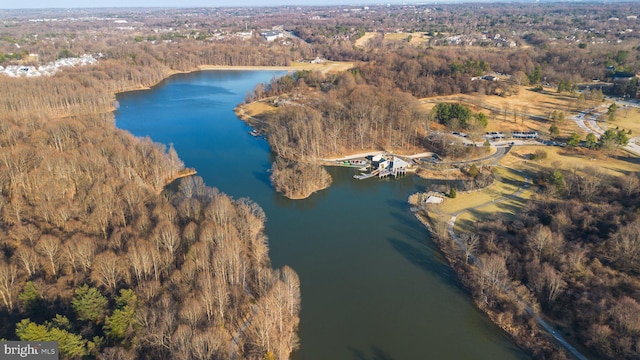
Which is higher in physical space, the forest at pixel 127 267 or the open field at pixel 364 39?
the open field at pixel 364 39

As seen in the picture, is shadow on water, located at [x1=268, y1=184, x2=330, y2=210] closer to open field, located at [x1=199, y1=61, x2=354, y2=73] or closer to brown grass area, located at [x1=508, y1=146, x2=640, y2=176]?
brown grass area, located at [x1=508, y1=146, x2=640, y2=176]

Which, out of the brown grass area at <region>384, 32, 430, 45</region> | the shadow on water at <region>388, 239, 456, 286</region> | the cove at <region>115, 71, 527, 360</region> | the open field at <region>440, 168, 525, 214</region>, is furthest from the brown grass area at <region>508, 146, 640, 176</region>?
the brown grass area at <region>384, 32, 430, 45</region>

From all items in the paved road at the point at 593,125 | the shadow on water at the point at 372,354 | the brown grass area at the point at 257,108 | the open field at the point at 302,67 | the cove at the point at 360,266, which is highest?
the open field at the point at 302,67

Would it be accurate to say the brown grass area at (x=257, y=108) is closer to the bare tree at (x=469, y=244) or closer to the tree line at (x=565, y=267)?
the tree line at (x=565, y=267)

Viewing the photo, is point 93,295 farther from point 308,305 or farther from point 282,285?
point 308,305

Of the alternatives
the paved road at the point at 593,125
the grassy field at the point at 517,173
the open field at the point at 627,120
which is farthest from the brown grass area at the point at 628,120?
the grassy field at the point at 517,173

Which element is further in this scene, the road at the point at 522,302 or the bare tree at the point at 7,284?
the road at the point at 522,302

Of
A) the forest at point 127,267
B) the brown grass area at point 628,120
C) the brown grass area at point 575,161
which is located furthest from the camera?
the brown grass area at point 628,120

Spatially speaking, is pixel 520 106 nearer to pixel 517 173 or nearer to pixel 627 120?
pixel 627 120
